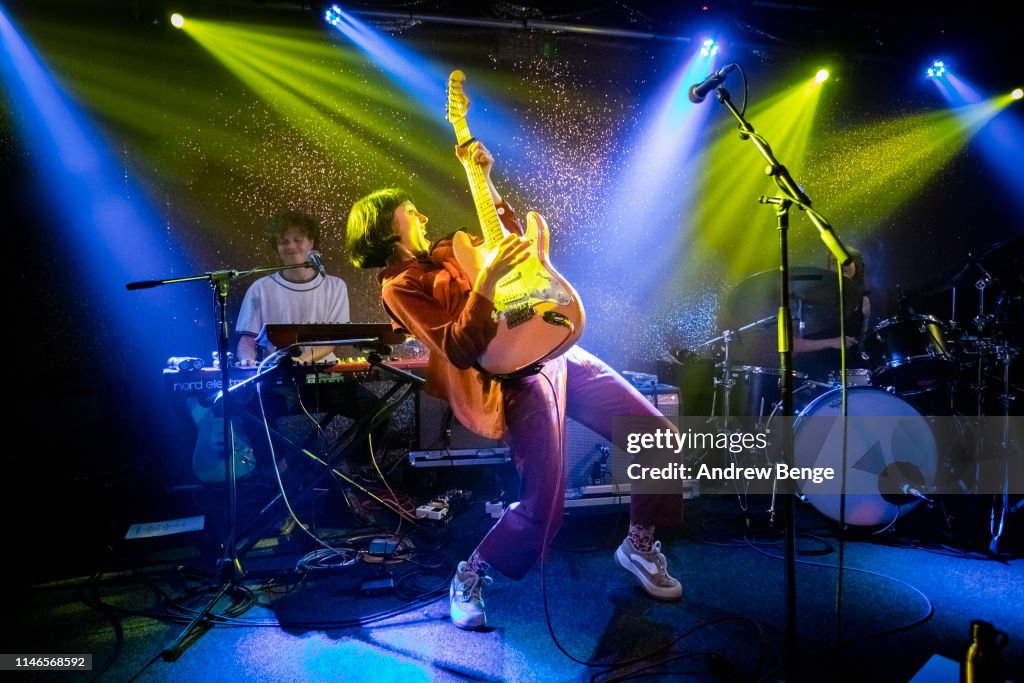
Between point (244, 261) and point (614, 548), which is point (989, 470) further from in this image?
point (244, 261)

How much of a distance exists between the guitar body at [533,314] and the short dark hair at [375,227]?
0.66 metres

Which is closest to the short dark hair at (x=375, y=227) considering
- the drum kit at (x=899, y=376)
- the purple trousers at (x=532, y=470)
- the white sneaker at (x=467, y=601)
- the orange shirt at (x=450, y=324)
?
the orange shirt at (x=450, y=324)

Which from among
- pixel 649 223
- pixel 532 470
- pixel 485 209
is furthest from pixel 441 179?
pixel 532 470

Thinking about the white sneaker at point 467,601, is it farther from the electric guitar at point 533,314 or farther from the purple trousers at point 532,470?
the electric guitar at point 533,314

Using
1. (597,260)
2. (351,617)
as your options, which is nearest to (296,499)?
(351,617)

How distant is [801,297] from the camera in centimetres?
395

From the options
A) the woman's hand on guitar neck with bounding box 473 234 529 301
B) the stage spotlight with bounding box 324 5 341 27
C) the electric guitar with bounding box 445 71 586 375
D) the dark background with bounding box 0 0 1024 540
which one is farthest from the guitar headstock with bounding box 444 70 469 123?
the stage spotlight with bounding box 324 5 341 27

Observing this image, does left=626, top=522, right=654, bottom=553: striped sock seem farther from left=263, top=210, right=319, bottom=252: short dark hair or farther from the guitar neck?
left=263, top=210, right=319, bottom=252: short dark hair

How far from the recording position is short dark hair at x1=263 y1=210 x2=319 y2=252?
4.42m

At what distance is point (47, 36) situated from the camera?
4012 millimetres

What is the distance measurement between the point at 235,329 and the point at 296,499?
1896mm

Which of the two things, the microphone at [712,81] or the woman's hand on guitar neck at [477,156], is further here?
the woman's hand on guitar neck at [477,156]

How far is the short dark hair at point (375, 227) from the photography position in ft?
8.41

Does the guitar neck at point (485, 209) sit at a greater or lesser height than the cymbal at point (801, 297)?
greater
